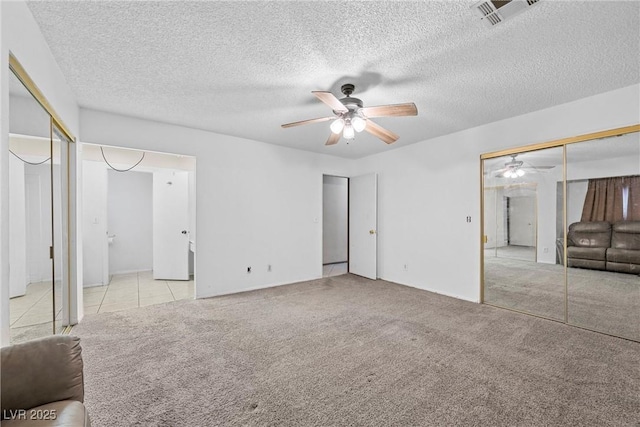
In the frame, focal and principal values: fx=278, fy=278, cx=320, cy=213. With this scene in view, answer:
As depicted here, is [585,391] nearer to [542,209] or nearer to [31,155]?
[542,209]

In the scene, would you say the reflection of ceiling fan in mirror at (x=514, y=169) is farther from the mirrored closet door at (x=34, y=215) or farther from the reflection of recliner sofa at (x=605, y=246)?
the mirrored closet door at (x=34, y=215)

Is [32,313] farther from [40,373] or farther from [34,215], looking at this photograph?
[40,373]

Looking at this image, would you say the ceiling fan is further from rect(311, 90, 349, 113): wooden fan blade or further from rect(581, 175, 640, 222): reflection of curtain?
rect(581, 175, 640, 222): reflection of curtain

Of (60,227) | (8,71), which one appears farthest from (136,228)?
(8,71)

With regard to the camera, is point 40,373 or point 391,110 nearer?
point 40,373

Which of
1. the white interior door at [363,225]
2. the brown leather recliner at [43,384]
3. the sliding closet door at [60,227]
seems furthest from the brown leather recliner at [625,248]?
the sliding closet door at [60,227]

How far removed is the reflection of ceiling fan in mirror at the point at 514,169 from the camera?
3.60 m

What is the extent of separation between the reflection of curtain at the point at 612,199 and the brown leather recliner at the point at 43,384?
4.62 metres

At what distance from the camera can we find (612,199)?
3.04 m

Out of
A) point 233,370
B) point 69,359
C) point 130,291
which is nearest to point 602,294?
point 233,370

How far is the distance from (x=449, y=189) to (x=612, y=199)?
1756mm

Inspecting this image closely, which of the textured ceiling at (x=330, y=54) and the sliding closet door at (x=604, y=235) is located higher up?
the textured ceiling at (x=330, y=54)

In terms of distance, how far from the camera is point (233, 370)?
2232mm

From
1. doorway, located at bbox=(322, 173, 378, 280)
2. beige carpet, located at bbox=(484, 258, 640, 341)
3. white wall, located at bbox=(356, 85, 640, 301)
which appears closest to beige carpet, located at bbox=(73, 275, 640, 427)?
beige carpet, located at bbox=(484, 258, 640, 341)
